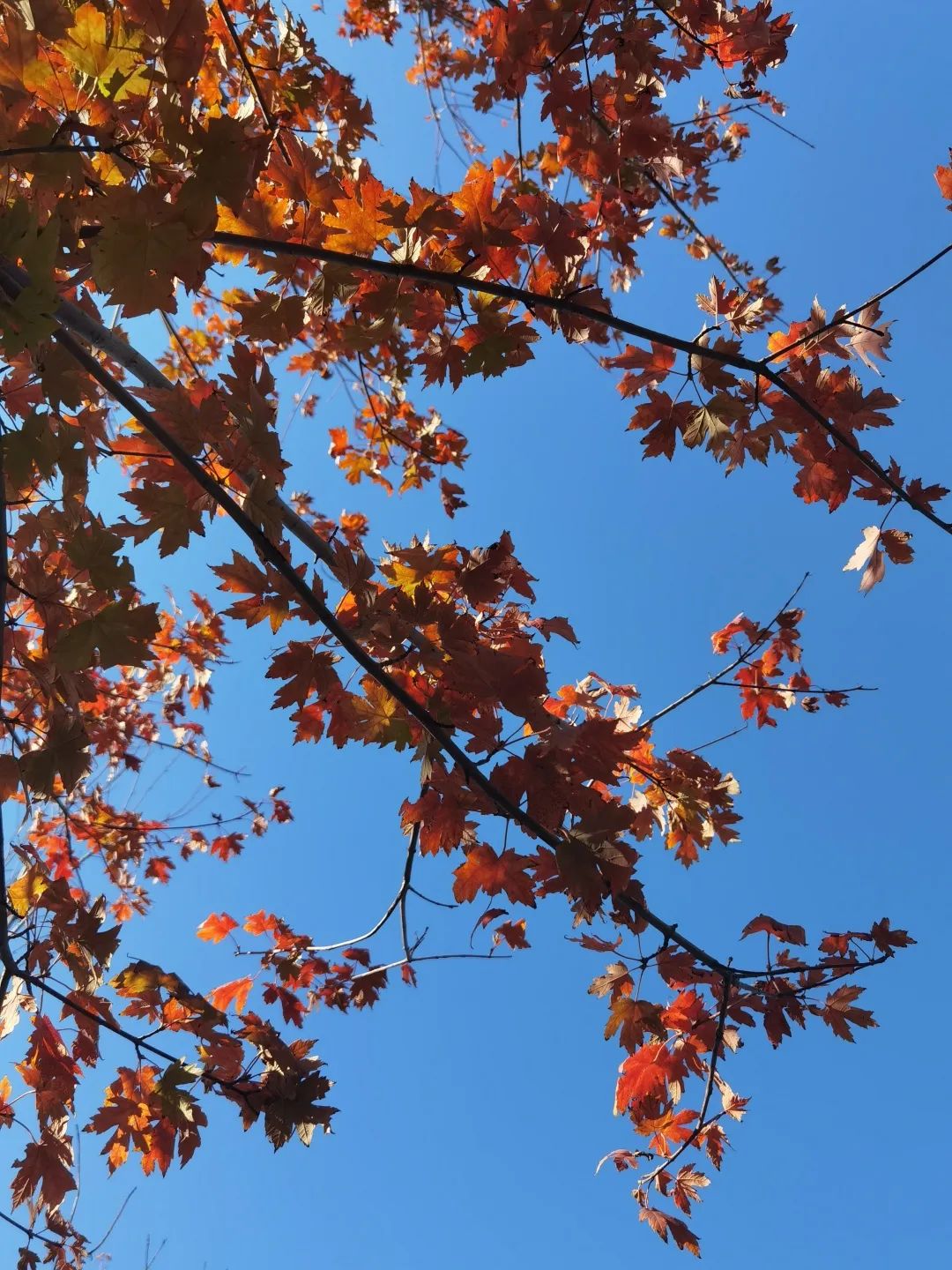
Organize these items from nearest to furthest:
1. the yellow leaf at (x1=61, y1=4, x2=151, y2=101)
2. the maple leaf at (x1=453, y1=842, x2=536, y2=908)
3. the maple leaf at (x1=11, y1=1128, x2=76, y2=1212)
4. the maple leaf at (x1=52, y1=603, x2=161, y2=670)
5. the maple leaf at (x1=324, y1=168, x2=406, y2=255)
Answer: the yellow leaf at (x1=61, y1=4, x2=151, y2=101), the maple leaf at (x1=52, y1=603, x2=161, y2=670), the maple leaf at (x1=324, y1=168, x2=406, y2=255), the maple leaf at (x1=453, y1=842, x2=536, y2=908), the maple leaf at (x1=11, y1=1128, x2=76, y2=1212)

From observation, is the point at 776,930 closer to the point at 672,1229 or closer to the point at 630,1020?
the point at 630,1020

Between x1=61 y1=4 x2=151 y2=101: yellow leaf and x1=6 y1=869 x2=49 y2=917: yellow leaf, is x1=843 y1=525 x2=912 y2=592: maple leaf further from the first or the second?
x1=6 y1=869 x2=49 y2=917: yellow leaf

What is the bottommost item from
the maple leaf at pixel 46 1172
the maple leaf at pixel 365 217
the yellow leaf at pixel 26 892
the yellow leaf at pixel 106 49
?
the maple leaf at pixel 46 1172

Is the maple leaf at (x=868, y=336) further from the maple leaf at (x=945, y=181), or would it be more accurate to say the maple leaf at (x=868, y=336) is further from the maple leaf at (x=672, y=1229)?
the maple leaf at (x=672, y=1229)

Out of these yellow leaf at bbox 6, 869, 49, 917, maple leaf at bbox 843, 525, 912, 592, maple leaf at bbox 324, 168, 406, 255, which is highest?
maple leaf at bbox 843, 525, 912, 592

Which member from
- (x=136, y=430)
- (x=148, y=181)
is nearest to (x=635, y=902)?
(x=136, y=430)

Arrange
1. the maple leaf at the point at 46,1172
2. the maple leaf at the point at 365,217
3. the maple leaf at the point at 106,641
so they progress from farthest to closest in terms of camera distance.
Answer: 1. the maple leaf at the point at 46,1172
2. the maple leaf at the point at 365,217
3. the maple leaf at the point at 106,641

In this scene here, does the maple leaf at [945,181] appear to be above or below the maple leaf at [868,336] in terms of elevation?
above

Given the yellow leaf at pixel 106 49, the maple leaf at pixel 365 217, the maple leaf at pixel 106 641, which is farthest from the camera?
the maple leaf at pixel 365 217

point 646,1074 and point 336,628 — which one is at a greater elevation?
point 336,628

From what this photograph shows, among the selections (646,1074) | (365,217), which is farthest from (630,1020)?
(365,217)

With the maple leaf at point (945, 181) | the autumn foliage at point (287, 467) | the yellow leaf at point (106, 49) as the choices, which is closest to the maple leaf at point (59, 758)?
the autumn foliage at point (287, 467)

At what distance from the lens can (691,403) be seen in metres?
2.13

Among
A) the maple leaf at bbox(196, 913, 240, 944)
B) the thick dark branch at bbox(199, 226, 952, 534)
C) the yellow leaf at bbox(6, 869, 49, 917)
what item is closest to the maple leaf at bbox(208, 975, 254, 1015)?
the maple leaf at bbox(196, 913, 240, 944)
